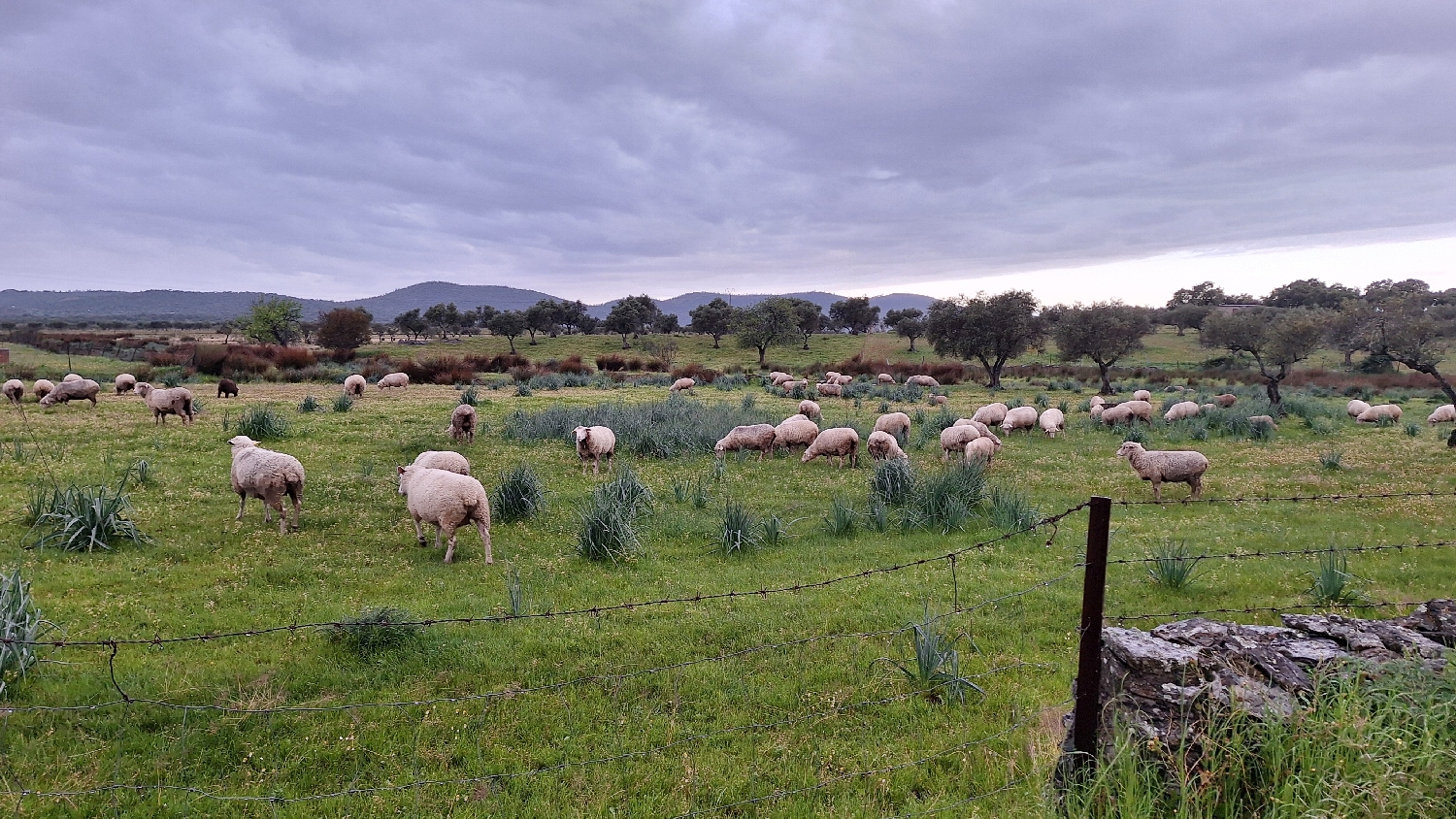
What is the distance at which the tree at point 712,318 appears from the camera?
99.1m

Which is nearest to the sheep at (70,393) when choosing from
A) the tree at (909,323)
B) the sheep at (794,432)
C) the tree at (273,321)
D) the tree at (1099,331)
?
the sheep at (794,432)

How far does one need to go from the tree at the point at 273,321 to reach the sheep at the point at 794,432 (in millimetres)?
75680

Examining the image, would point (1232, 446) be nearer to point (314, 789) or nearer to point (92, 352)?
point (314, 789)

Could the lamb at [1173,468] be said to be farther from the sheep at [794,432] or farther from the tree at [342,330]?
the tree at [342,330]

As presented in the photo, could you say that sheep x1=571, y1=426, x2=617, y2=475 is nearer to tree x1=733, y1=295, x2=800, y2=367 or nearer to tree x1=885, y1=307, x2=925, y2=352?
tree x1=733, y1=295, x2=800, y2=367

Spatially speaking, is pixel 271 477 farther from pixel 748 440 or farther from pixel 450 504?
pixel 748 440

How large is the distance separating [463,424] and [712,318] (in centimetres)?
8478

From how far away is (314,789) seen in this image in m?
4.57

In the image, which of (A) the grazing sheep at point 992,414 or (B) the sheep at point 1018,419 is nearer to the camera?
(B) the sheep at point 1018,419

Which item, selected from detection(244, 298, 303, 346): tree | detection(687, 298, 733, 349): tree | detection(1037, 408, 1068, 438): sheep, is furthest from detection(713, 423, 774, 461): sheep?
detection(687, 298, 733, 349): tree

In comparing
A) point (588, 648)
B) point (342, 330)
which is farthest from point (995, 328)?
point (342, 330)

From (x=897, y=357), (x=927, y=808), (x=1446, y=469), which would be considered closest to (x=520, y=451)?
(x=927, y=808)

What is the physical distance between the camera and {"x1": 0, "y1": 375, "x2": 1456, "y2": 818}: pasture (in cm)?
462

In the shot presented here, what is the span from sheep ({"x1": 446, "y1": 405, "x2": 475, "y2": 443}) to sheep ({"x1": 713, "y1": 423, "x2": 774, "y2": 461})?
7070 millimetres
